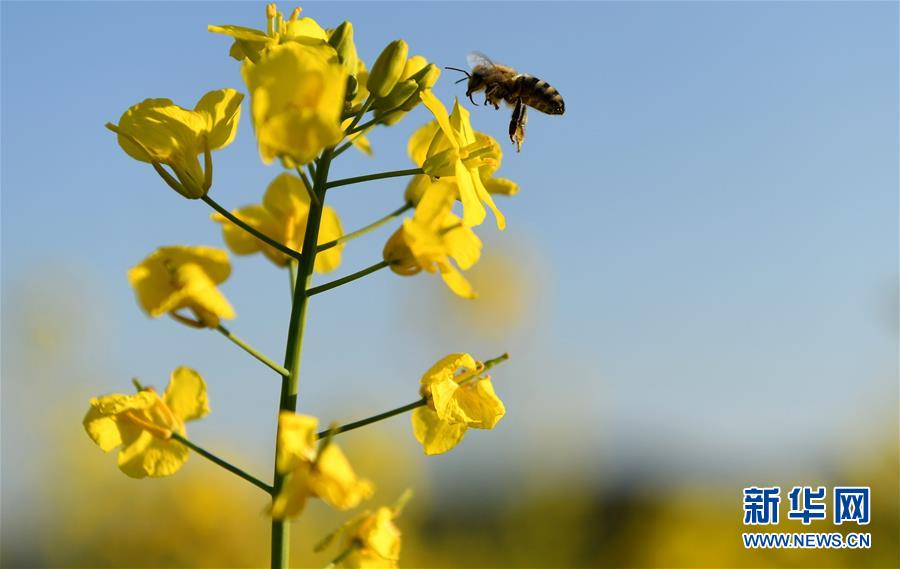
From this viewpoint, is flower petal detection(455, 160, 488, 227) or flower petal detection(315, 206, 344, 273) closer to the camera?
flower petal detection(455, 160, 488, 227)

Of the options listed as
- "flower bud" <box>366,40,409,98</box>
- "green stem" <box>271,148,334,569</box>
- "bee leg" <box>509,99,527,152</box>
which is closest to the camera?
"green stem" <box>271,148,334,569</box>

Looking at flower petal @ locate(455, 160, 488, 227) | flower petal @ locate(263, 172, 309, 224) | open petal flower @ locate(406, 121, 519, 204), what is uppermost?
open petal flower @ locate(406, 121, 519, 204)

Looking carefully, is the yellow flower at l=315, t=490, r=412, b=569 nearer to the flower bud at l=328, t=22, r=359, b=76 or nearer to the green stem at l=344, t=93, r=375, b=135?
the green stem at l=344, t=93, r=375, b=135

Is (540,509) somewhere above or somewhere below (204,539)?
above

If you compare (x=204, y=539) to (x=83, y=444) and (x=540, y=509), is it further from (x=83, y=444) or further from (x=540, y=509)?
(x=540, y=509)

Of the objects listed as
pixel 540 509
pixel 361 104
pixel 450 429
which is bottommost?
pixel 450 429

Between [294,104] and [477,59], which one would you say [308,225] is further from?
[477,59]

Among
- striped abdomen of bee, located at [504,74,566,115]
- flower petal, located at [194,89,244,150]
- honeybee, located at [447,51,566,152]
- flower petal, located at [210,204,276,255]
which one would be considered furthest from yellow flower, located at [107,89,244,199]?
striped abdomen of bee, located at [504,74,566,115]

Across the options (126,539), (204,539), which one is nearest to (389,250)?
(204,539)

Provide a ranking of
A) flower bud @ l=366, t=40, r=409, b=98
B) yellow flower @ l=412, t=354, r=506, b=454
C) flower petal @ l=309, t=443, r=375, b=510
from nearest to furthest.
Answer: flower petal @ l=309, t=443, r=375, b=510
yellow flower @ l=412, t=354, r=506, b=454
flower bud @ l=366, t=40, r=409, b=98

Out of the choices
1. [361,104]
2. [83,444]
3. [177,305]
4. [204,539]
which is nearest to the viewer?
[177,305]
